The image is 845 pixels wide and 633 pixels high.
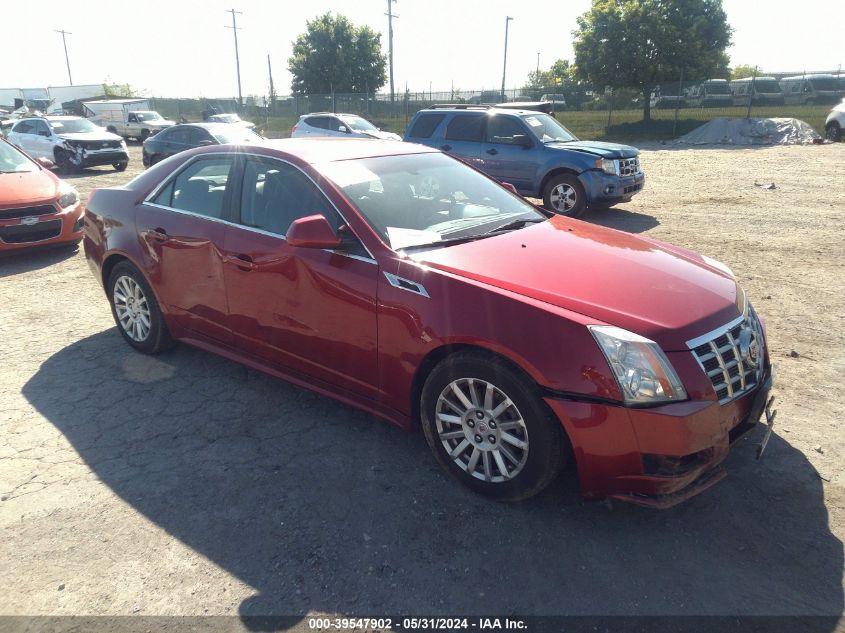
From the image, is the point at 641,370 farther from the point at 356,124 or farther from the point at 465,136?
the point at 356,124

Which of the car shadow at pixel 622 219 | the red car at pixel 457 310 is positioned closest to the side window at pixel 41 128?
the car shadow at pixel 622 219

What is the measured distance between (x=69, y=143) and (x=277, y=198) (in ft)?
55.8

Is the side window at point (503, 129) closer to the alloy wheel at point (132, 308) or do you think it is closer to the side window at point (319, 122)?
the alloy wheel at point (132, 308)

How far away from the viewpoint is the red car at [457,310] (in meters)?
2.69

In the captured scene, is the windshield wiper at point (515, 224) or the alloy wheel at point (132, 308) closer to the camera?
the windshield wiper at point (515, 224)

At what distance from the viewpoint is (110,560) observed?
2.80 meters

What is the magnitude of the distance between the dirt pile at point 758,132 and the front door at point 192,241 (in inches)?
937

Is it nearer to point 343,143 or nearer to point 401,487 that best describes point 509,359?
point 401,487

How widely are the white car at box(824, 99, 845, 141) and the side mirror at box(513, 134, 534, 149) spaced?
18064 millimetres

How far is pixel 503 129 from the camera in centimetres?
1091

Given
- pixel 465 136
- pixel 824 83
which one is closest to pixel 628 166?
pixel 465 136

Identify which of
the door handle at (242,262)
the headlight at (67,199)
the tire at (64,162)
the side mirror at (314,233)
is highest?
the side mirror at (314,233)

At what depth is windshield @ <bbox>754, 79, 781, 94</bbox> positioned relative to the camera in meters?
29.8

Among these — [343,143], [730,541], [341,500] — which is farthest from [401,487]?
[343,143]
